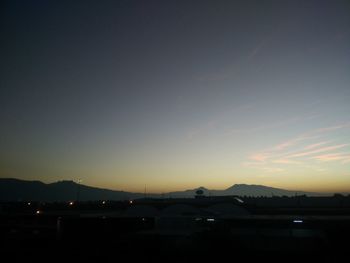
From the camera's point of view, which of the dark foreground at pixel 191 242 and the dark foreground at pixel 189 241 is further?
the dark foreground at pixel 191 242

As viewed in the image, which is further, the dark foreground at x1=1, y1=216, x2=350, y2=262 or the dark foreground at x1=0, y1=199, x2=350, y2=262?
the dark foreground at x1=1, y1=216, x2=350, y2=262

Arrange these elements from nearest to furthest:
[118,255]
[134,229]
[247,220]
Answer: [118,255] → [247,220] → [134,229]

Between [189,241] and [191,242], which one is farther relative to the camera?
[189,241]

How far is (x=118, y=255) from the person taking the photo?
125 ft

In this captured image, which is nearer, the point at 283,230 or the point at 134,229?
the point at 283,230

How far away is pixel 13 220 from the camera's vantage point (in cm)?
8194

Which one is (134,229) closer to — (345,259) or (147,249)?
(147,249)

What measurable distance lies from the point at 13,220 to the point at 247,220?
185ft

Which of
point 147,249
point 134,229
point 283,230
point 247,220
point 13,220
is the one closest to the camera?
point 147,249

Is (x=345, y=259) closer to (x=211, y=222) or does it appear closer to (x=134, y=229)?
(x=211, y=222)

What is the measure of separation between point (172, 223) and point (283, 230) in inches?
715

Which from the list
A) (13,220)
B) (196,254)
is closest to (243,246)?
(196,254)

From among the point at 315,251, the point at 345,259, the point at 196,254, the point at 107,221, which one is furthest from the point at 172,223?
the point at 345,259

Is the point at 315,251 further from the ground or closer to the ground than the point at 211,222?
closer to the ground
